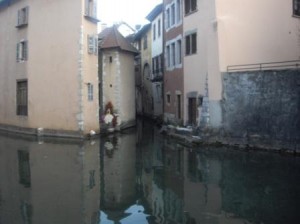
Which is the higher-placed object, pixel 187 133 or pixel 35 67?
pixel 35 67

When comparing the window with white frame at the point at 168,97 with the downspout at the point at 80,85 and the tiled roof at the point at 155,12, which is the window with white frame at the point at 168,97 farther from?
the downspout at the point at 80,85

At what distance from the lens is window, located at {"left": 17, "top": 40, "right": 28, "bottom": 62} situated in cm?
2681

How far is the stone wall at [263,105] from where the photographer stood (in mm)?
18234

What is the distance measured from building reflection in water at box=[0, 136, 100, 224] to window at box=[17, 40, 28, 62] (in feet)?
28.6

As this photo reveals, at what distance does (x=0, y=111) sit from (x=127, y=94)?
9.57 m

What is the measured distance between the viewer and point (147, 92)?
42.1 m

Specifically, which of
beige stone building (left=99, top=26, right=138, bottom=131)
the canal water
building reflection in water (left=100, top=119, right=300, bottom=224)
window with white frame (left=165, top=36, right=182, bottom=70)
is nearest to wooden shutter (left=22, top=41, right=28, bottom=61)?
beige stone building (left=99, top=26, right=138, bottom=131)

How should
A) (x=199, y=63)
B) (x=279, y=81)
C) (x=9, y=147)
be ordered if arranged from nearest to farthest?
(x=279, y=81)
(x=9, y=147)
(x=199, y=63)

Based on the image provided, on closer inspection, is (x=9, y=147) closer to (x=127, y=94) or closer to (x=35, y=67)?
(x=35, y=67)

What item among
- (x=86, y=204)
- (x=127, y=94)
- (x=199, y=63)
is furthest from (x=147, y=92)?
(x=86, y=204)

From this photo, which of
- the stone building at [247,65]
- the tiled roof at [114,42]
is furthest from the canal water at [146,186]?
the tiled roof at [114,42]

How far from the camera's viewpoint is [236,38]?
21.2 m

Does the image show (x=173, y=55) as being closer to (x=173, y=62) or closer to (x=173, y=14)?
(x=173, y=62)

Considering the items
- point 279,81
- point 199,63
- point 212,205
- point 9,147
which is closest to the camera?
point 212,205
